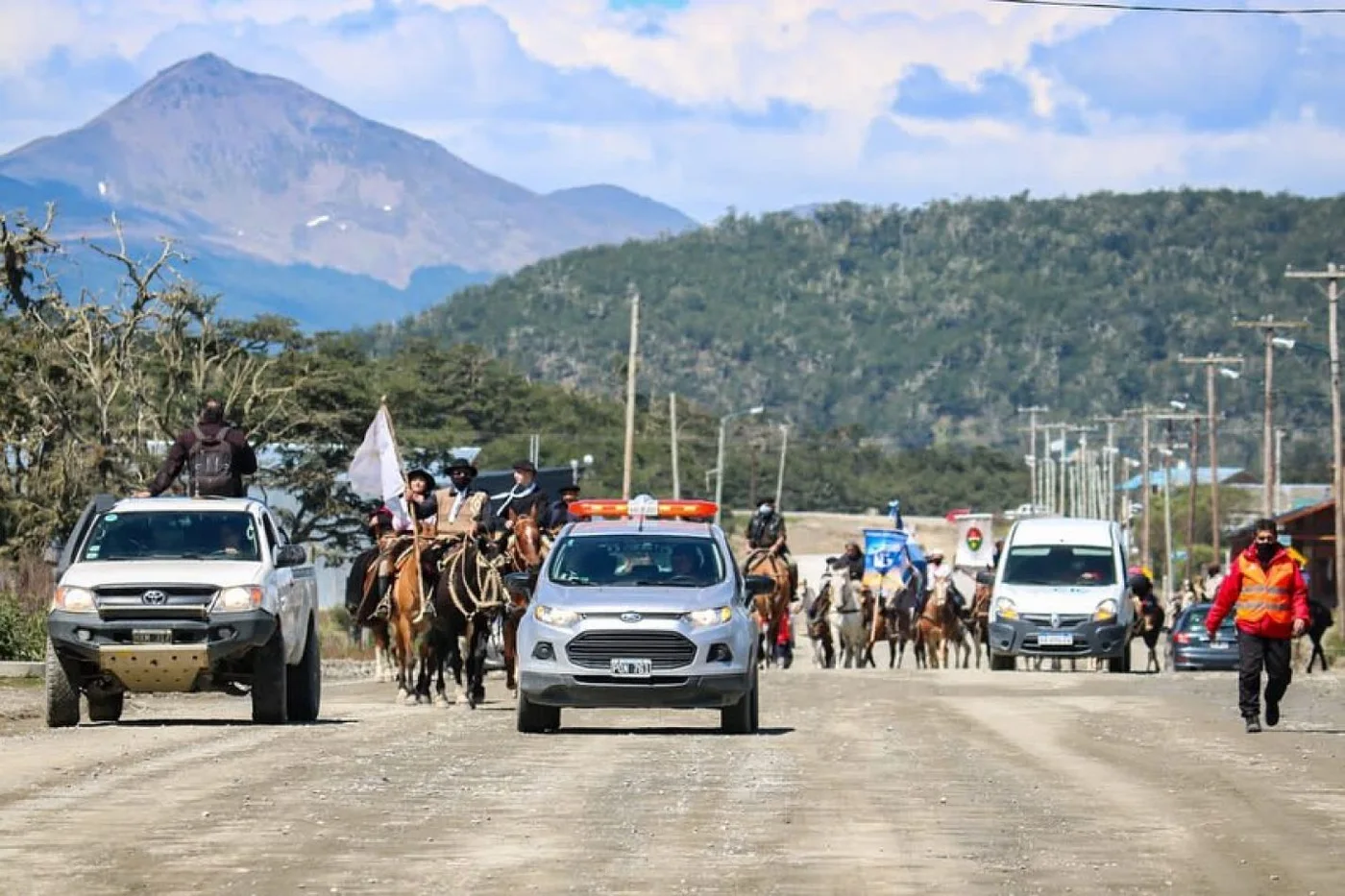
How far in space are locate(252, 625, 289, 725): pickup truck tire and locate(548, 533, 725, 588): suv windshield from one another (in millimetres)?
2496

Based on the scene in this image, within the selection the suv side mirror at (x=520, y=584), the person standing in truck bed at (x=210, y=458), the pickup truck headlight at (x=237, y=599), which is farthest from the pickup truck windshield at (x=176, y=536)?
the suv side mirror at (x=520, y=584)

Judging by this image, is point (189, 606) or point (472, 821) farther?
point (189, 606)

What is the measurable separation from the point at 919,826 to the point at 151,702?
1590 centimetres

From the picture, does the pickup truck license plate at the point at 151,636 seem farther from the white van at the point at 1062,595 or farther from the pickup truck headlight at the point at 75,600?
the white van at the point at 1062,595

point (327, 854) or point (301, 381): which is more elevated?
point (301, 381)

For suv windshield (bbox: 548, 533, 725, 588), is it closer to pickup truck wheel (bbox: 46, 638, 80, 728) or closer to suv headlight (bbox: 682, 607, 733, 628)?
suv headlight (bbox: 682, 607, 733, 628)

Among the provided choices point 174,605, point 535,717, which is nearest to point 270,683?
point 174,605

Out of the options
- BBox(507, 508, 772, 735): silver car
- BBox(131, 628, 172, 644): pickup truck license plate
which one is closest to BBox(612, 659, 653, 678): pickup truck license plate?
BBox(507, 508, 772, 735): silver car

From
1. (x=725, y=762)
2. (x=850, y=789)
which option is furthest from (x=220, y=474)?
(x=850, y=789)

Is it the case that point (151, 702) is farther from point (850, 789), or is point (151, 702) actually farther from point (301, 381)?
point (301, 381)

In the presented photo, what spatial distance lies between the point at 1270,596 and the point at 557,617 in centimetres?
661

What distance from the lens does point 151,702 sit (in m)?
29.0

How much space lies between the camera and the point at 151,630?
2206cm

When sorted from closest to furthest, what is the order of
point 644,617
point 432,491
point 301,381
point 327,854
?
1. point 327,854
2. point 644,617
3. point 432,491
4. point 301,381
